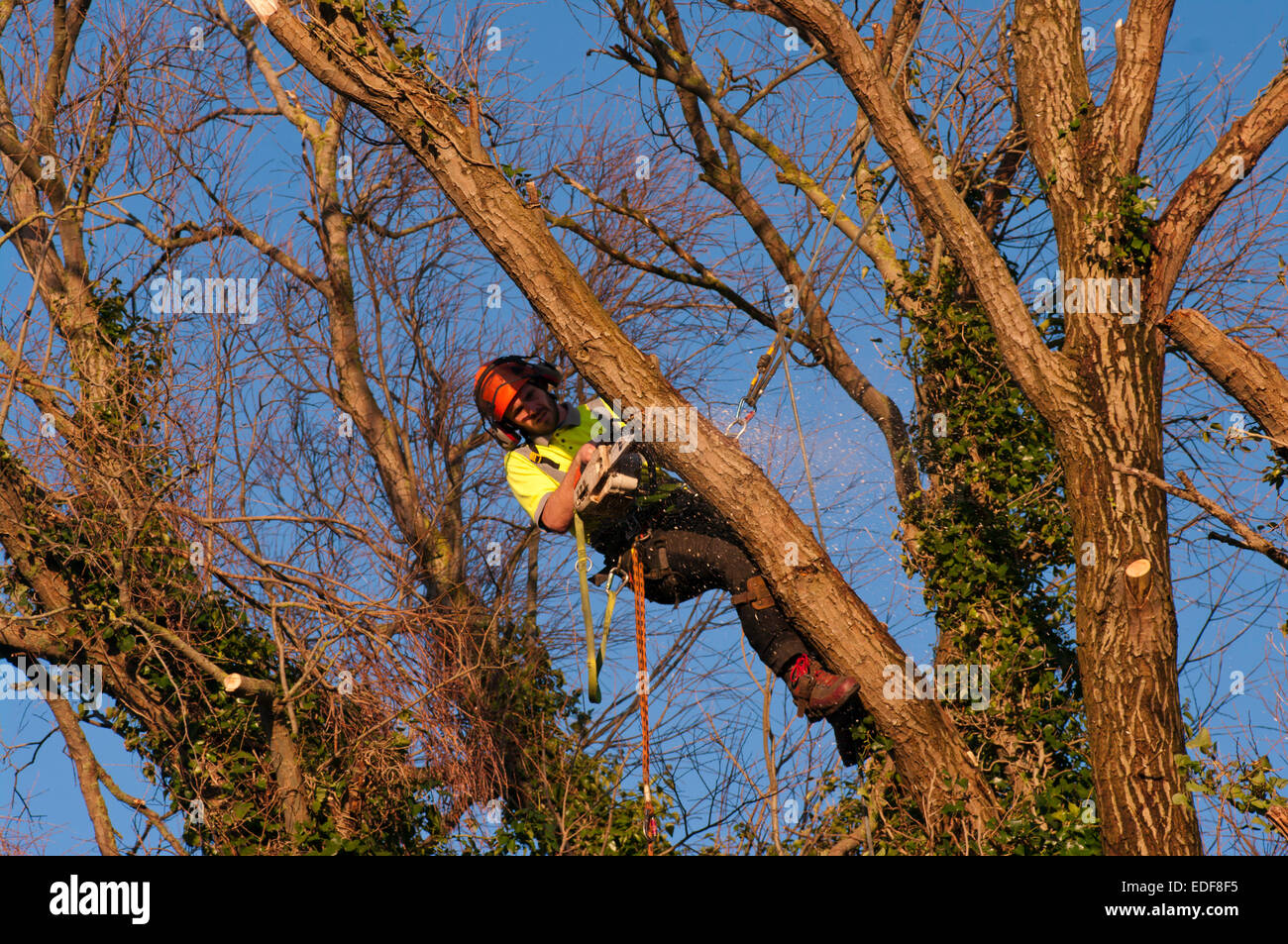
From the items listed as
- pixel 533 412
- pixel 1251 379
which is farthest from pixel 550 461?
pixel 1251 379

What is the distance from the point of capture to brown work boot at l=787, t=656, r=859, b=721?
573 centimetres

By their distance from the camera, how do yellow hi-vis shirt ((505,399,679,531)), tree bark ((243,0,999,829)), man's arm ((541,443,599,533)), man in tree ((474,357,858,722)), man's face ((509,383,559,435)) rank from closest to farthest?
tree bark ((243,0,999,829))
man in tree ((474,357,858,722))
man's arm ((541,443,599,533))
yellow hi-vis shirt ((505,399,679,531))
man's face ((509,383,559,435))

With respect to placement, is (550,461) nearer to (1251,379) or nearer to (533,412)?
(533,412)

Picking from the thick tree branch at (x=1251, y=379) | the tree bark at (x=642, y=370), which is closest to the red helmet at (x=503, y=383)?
the tree bark at (x=642, y=370)

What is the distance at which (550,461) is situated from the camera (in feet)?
21.9

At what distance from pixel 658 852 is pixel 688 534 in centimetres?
185

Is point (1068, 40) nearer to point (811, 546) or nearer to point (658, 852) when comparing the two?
point (811, 546)

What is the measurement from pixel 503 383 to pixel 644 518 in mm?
978

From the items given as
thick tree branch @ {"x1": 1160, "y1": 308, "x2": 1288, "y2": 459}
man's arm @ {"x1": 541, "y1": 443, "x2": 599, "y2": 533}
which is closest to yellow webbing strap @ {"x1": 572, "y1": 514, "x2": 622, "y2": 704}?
man's arm @ {"x1": 541, "y1": 443, "x2": 599, "y2": 533}

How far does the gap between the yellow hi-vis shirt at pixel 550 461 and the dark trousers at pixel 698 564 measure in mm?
209

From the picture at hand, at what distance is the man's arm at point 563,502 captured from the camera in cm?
629

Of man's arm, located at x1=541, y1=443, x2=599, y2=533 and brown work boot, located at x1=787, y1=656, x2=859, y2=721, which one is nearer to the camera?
brown work boot, located at x1=787, y1=656, x2=859, y2=721

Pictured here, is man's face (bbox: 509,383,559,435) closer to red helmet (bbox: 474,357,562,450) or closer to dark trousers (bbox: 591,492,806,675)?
red helmet (bbox: 474,357,562,450)

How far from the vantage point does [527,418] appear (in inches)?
264
